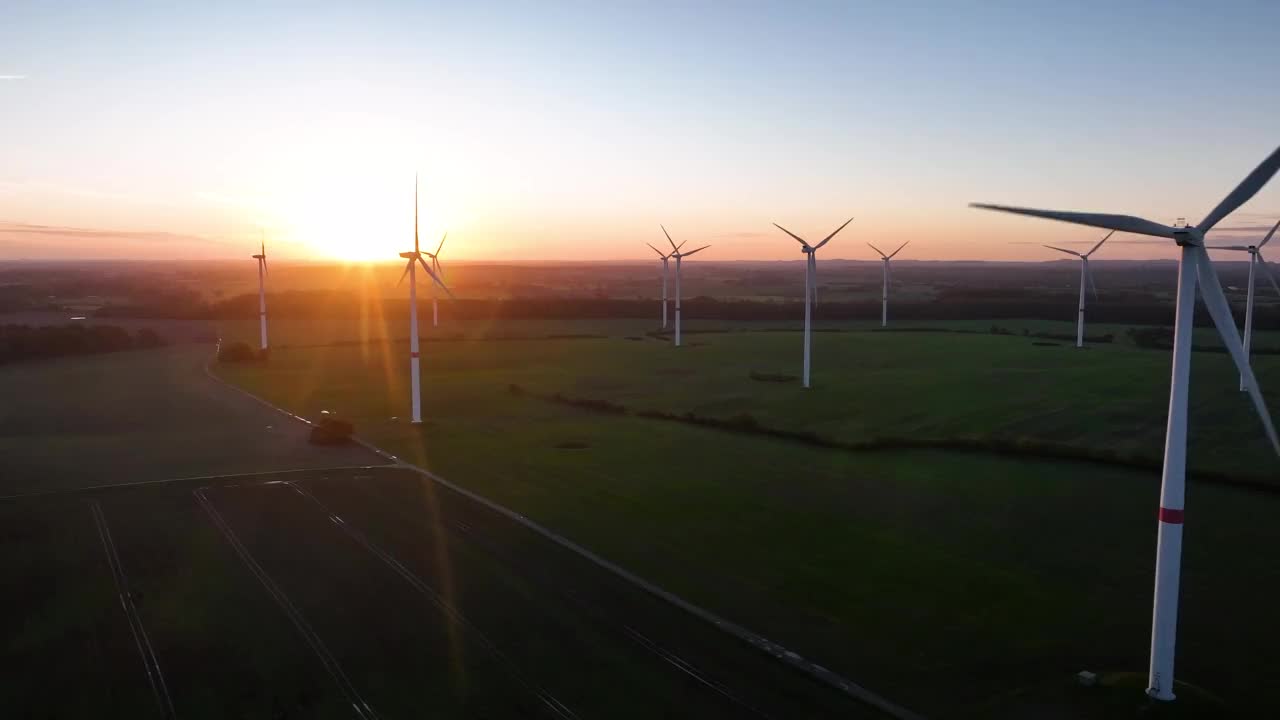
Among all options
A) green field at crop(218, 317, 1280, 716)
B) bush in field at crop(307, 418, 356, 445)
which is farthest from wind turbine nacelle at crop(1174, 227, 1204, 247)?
bush in field at crop(307, 418, 356, 445)

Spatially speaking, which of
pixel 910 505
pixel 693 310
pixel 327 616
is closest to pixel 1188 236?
pixel 910 505

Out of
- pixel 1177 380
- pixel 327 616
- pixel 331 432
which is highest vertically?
pixel 1177 380

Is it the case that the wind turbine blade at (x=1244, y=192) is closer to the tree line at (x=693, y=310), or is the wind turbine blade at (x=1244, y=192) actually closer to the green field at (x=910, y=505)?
the green field at (x=910, y=505)

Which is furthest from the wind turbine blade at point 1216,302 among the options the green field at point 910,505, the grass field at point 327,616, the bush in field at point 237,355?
the bush in field at point 237,355

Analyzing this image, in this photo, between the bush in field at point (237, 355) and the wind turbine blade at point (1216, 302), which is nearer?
the wind turbine blade at point (1216, 302)

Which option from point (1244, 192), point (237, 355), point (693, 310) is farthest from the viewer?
point (693, 310)

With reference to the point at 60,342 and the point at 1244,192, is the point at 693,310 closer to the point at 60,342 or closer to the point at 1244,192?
the point at 60,342
